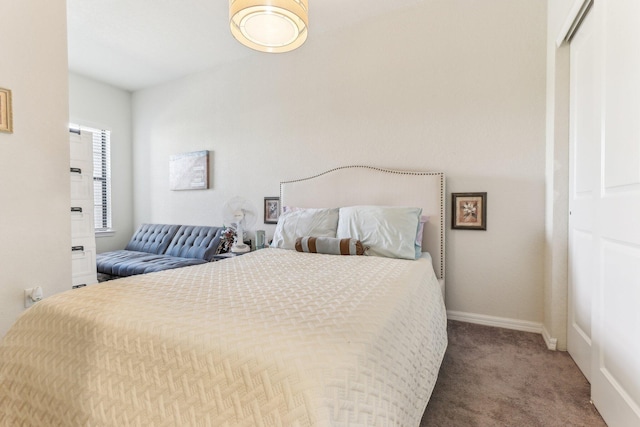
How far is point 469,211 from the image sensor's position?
260 cm

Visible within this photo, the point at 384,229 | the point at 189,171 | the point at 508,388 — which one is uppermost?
the point at 189,171

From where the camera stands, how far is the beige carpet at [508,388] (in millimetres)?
1442

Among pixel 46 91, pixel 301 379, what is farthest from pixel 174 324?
pixel 46 91

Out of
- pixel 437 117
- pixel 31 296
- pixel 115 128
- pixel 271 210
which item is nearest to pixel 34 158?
pixel 31 296

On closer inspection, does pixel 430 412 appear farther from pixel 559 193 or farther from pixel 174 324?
pixel 559 193

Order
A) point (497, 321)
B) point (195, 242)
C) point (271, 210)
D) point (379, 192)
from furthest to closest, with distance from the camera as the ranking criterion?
1. point (195, 242)
2. point (271, 210)
3. point (379, 192)
4. point (497, 321)

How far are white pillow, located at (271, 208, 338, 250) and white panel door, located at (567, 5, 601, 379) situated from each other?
1.62 metres

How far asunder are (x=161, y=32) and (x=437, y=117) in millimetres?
2826

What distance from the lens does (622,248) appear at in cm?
128

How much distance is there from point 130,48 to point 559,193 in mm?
4274

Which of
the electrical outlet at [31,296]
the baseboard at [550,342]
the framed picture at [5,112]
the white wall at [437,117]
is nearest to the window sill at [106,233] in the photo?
the white wall at [437,117]

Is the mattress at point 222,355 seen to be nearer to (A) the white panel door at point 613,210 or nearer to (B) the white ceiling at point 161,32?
(A) the white panel door at point 613,210

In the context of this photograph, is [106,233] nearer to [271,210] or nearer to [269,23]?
[271,210]

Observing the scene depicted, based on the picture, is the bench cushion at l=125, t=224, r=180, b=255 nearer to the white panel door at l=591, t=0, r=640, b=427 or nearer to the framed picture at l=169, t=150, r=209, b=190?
the framed picture at l=169, t=150, r=209, b=190
